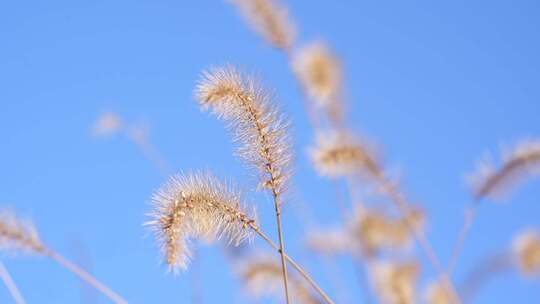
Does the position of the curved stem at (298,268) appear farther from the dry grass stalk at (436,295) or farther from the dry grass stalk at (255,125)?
the dry grass stalk at (436,295)

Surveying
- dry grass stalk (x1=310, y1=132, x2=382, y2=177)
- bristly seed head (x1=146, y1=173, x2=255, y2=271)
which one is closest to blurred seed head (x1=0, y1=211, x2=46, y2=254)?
bristly seed head (x1=146, y1=173, x2=255, y2=271)

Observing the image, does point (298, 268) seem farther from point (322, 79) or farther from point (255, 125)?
point (322, 79)

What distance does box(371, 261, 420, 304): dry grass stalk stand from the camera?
3684 mm

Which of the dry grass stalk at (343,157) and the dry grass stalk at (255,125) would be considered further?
the dry grass stalk at (343,157)

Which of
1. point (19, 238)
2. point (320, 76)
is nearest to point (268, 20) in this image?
point (320, 76)

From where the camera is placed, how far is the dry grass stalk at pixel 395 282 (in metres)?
3.68

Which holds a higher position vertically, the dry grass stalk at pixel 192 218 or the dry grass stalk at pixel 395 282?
the dry grass stalk at pixel 395 282

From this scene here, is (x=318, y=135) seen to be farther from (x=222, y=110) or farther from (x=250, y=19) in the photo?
(x=222, y=110)

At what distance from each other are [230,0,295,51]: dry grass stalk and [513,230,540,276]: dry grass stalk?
174 centimetres

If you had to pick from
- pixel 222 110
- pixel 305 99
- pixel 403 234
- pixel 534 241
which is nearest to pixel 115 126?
pixel 305 99

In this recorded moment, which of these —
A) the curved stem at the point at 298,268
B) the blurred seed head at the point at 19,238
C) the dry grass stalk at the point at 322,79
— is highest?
the dry grass stalk at the point at 322,79

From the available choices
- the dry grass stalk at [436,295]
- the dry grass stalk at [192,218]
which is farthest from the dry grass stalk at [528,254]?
the dry grass stalk at [192,218]

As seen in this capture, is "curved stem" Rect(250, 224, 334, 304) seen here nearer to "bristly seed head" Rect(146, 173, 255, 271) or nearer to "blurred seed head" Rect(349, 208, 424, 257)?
"bristly seed head" Rect(146, 173, 255, 271)

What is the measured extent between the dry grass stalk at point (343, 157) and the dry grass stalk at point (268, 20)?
21.2 inches
